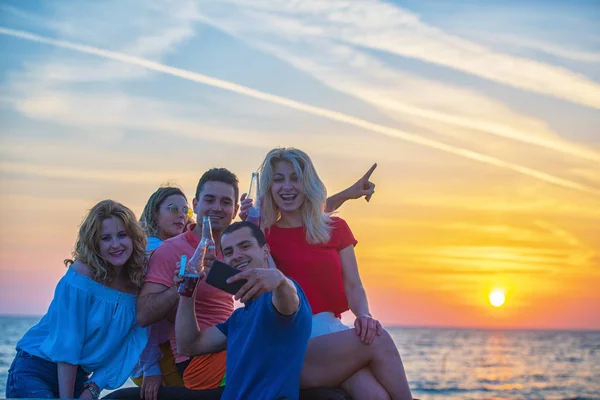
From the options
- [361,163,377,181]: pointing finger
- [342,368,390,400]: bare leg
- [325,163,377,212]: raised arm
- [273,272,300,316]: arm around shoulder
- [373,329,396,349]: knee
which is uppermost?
[361,163,377,181]: pointing finger

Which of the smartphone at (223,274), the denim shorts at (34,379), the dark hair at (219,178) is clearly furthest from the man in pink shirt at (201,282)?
the smartphone at (223,274)

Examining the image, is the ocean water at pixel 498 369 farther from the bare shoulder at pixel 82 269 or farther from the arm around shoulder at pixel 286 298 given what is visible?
the arm around shoulder at pixel 286 298

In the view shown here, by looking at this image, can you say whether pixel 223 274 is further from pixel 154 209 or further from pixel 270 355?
pixel 154 209

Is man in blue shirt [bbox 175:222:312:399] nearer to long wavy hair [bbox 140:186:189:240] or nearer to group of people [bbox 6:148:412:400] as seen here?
group of people [bbox 6:148:412:400]

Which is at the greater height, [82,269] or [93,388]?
[82,269]

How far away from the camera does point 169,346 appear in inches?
195

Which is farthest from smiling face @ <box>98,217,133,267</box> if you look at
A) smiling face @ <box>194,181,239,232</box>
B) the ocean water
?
the ocean water

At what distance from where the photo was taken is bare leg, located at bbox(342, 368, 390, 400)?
13.2 feet

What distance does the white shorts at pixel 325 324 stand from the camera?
4496 millimetres

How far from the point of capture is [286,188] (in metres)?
4.92

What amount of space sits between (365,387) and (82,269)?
6.29 ft

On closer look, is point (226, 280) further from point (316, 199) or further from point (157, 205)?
point (157, 205)

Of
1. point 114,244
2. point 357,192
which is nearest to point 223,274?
point 114,244

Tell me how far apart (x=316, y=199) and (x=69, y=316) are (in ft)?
5.50
